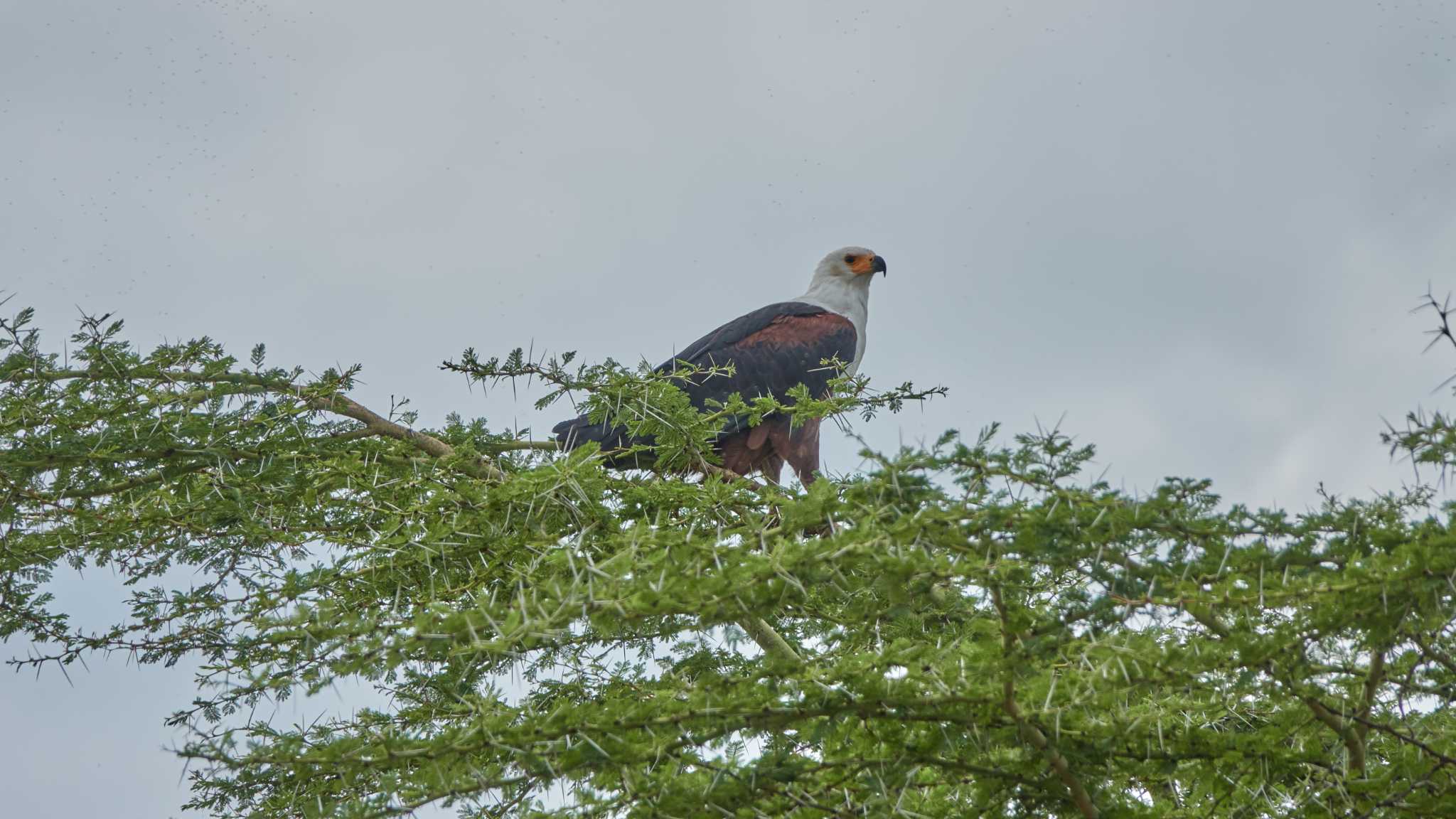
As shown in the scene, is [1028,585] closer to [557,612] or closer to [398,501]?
[557,612]

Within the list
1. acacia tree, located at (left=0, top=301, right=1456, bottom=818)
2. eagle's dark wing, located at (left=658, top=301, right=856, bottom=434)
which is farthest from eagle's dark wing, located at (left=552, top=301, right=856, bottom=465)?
acacia tree, located at (left=0, top=301, right=1456, bottom=818)

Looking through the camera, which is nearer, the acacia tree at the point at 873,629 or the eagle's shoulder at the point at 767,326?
the acacia tree at the point at 873,629

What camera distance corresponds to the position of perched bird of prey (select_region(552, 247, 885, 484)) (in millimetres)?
6848

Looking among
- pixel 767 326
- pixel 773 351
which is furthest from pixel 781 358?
pixel 767 326

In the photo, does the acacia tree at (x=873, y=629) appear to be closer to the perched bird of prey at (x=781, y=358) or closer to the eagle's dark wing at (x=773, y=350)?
the perched bird of prey at (x=781, y=358)

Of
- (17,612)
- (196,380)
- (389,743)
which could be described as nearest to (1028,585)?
(389,743)

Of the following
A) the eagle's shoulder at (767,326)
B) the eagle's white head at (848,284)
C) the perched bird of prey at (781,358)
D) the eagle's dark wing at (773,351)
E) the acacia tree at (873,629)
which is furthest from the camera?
the eagle's white head at (848,284)

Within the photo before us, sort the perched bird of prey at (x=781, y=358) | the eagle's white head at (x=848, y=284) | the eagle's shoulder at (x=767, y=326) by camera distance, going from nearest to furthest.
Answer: the perched bird of prey at (x=781, y=358) < the eagle's shoulder at (x=767, y=326) < the eagle's white head at (x=848, y=284)

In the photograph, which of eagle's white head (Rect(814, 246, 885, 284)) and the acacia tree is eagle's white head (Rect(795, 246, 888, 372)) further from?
the acacia tree

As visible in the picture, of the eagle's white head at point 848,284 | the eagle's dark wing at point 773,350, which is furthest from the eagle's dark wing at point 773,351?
the eagle's white head at point 848,284

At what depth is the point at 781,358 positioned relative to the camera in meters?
7.59

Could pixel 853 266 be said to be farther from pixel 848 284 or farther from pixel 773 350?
pixel 773 350

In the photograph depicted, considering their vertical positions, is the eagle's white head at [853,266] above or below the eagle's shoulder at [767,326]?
above

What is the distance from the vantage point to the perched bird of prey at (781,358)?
6848 mm
